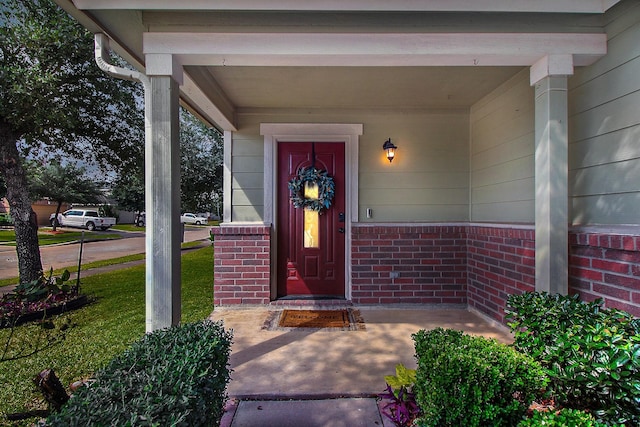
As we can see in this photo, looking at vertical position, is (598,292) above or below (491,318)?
above

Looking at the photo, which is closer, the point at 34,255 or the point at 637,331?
the point at 637,331

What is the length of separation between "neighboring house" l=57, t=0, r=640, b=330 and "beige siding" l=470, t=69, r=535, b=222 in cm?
2

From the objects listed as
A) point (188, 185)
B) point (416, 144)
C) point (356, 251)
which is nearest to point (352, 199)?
point (356, 251)

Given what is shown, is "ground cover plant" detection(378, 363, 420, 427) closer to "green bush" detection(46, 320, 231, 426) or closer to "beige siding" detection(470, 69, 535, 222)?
"green bush" detection(46, 320, 231, 426)

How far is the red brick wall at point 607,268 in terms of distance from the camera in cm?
193

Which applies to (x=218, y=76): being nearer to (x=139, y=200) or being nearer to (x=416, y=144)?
(x=416, y=144)

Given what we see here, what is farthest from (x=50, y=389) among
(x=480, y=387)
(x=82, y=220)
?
(x=82, y=220)

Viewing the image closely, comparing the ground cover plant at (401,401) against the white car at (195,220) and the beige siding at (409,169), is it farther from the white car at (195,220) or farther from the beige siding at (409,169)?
the white car at (195,220)

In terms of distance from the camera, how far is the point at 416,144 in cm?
401

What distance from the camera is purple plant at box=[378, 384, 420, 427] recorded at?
175 cm

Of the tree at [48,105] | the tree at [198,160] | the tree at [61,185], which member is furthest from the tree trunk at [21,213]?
the tree at [61,185]

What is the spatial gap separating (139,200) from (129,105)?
21.9 m

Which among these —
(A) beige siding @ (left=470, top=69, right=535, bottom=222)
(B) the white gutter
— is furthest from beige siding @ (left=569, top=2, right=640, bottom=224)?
(B) the white gutter

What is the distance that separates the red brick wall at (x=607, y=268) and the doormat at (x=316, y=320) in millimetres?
1870
